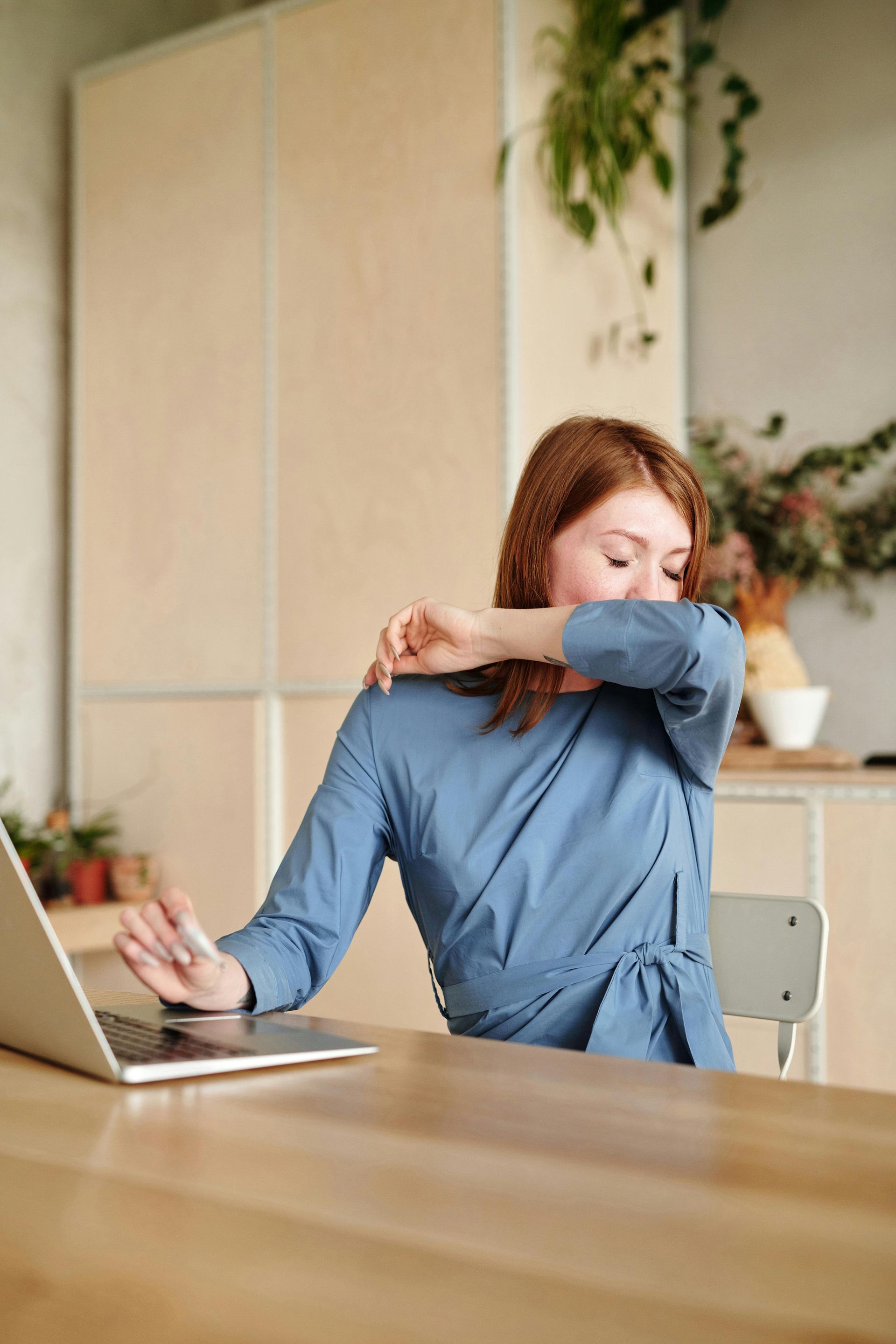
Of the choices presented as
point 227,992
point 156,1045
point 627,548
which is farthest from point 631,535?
point 156,1045

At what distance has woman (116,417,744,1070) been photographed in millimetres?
1196

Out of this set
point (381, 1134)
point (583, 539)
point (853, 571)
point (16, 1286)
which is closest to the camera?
point (16, 1286)

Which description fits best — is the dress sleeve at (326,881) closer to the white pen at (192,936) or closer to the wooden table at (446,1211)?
the white pen at (192,936)

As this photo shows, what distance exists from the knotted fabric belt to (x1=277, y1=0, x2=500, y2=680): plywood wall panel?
1436 millimetres

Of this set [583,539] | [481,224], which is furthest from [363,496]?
[583,539]

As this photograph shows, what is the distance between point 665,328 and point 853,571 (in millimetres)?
779

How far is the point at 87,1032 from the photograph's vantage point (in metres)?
0.78

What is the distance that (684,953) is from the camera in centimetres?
127

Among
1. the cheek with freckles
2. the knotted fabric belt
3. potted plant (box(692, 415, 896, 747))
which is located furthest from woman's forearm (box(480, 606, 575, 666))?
potted plant (box(692, 415, 896, 747))

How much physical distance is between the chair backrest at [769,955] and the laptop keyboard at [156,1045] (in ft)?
2.39

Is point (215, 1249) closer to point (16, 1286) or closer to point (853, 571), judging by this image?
point (16, 1286)

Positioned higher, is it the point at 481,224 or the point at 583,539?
the point at 481,224

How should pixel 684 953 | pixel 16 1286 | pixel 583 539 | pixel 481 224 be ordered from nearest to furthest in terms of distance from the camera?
1. pixel 16 1286
2. pixel 684 953
3. pixel 583 539
4. pixel 481 224

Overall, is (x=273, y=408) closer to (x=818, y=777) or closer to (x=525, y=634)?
(x=818, y=777)
